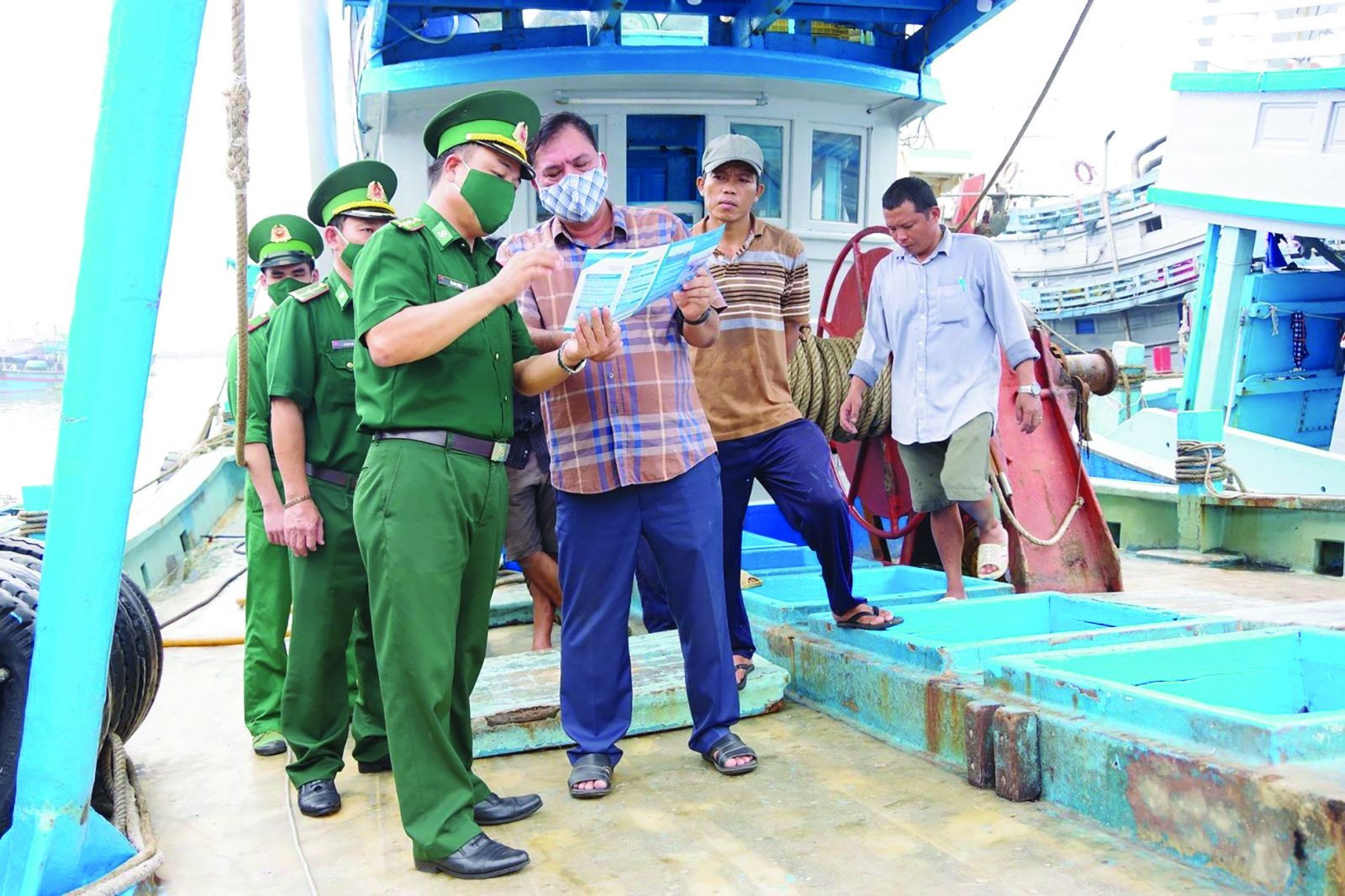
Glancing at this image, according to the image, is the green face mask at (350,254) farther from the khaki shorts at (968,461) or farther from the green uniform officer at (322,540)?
the khaki shorts at (968,461)

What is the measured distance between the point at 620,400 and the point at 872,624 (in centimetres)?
150

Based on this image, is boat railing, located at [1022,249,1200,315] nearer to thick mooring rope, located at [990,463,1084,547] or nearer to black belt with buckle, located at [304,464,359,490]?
thick mooring rope, located at [990,463,1084,547]

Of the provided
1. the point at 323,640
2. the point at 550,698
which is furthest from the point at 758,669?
the point at 323,640

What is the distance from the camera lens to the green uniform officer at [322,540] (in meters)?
3.59

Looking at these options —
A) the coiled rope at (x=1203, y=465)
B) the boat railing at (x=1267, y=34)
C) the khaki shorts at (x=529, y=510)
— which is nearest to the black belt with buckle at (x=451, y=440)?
the khaki shorts at (x=529, y=510)

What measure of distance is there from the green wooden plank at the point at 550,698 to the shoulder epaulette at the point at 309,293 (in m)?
1.53

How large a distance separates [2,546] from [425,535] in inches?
64.7

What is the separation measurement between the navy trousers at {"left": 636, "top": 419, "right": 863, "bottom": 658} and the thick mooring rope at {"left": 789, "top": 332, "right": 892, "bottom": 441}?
156 cm

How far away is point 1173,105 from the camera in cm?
1360

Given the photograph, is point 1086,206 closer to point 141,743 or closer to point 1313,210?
point 1313,210

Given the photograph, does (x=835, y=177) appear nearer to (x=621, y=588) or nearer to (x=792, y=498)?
(x=792, y=498)

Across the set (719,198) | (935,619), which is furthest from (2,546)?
(935,619)

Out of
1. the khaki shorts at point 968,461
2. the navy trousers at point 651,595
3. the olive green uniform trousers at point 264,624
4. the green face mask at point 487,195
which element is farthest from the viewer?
the navy trousers at point 651,595

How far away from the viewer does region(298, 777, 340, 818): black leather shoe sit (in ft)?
11.3
